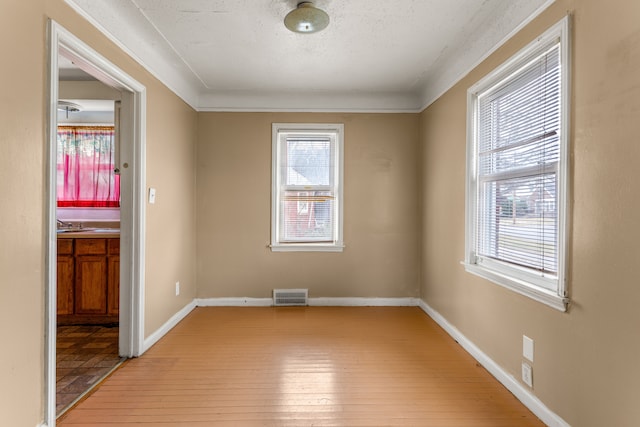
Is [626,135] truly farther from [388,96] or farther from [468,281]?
[388,96]

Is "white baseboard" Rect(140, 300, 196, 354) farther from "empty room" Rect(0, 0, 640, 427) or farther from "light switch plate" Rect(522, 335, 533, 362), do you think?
"light switch plate" Rect(522, 335, 533, 362)

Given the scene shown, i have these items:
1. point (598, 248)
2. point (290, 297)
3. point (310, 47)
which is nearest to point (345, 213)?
point (290, 297)

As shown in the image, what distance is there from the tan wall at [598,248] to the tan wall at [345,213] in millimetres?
1936

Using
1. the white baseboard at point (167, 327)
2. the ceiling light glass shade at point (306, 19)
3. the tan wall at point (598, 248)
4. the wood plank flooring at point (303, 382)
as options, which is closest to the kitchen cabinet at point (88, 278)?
the white baseboard at point (167, 327)

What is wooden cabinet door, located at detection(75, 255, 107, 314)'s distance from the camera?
334 centimetres

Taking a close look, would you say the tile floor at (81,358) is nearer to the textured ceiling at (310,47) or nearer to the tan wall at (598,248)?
the textured ceiling at (310,47)

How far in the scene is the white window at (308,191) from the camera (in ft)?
13.5

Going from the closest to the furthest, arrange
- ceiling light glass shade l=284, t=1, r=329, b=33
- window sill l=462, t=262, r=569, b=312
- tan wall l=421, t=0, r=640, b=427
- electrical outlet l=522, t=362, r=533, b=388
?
tan wall l=421, t=0, r=640, b=427, window sill l=462, t=262, r=569, b=312, electrical outlet l=522, t=362, r=533, b=388, ceiling light glass shade l=284, t=1, r=329, b=33

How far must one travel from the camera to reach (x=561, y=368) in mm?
1773

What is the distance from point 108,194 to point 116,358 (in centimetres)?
235

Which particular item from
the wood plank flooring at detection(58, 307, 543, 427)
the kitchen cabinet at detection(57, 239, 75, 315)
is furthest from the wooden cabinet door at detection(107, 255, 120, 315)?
the wood plank flooring at detection(58, 307, 543, 427)

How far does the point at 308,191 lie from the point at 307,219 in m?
0.35

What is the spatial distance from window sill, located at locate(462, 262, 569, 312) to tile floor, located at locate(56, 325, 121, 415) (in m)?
2.84

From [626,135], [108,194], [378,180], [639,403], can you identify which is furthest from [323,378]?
[108,194]
